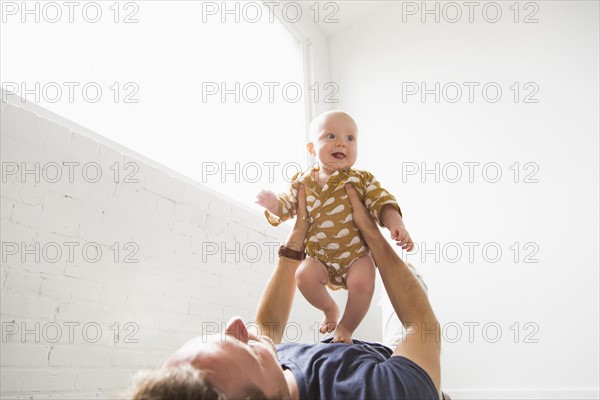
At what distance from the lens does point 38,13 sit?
2109mm

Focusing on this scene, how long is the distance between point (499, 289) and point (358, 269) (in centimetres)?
214

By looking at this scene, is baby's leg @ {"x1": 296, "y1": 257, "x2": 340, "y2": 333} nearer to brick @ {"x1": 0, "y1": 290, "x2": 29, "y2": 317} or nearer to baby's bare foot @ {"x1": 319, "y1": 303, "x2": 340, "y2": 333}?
baby's bare foot @ {"x1": 319, "y1": 303, "x2": 340, "y2": 333}

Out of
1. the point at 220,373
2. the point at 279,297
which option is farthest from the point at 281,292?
the point at 220,373

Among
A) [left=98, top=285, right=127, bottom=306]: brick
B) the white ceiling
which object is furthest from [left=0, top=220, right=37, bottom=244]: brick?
the white ceiling

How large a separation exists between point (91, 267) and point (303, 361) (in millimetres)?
1020

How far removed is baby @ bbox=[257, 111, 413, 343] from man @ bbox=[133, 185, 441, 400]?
4cm

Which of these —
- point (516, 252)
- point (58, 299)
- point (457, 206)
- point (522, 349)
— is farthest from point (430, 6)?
point (58, 299)

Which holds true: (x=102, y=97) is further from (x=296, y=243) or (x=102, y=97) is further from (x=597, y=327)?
(x=597, y=327)

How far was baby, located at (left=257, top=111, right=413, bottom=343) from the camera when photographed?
5.32 ft

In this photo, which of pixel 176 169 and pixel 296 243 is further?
pixel 176 169

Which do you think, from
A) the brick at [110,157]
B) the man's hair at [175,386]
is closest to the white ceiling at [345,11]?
the brick at [110,157]

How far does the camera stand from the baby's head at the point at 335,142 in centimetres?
173

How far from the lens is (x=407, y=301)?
1.49 m

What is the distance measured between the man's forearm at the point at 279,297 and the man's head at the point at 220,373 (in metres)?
0.38
